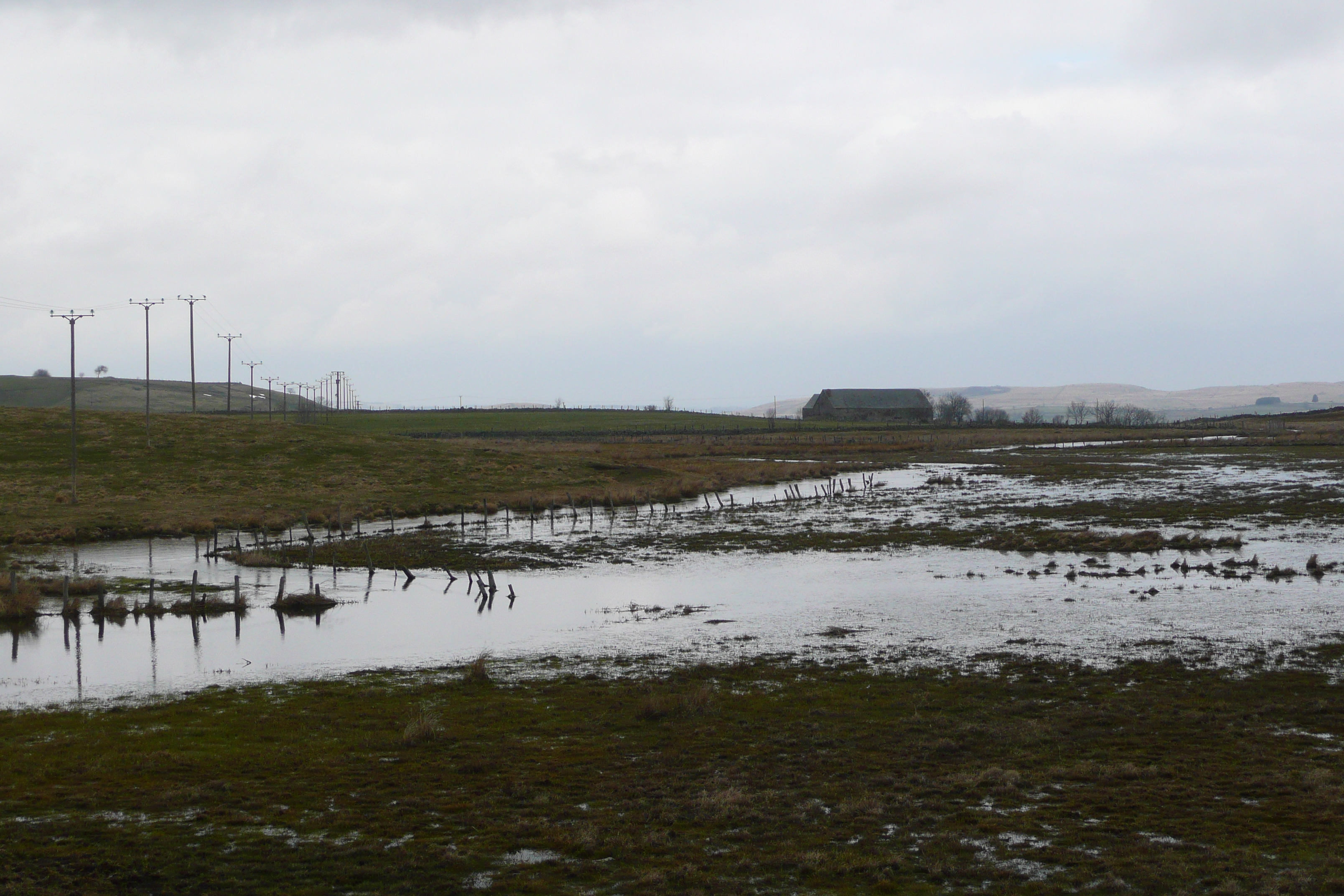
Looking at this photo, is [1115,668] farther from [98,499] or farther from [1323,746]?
[98,499]

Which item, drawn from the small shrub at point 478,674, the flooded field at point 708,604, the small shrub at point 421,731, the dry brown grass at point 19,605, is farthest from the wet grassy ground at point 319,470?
the small shrub at point 421,731

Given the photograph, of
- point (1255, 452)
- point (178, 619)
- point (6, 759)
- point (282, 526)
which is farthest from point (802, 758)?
point (1255, 452)

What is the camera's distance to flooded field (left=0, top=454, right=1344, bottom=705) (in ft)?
76.6

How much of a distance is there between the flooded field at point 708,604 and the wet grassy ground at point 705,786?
9.51 ft

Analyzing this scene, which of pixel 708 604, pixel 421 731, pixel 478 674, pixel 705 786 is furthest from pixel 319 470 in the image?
pixel 705 786

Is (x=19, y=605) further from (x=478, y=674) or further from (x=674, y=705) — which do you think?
(x=674, y=705)

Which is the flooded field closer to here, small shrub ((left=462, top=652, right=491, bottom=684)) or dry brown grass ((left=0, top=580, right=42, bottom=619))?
dry brown grass ((left=0, top=580, right=42, bottom=619))

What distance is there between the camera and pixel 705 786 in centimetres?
1434

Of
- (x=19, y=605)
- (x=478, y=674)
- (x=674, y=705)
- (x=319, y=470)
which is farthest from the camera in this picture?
(x=319, y=470)

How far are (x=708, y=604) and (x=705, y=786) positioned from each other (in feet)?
54.3

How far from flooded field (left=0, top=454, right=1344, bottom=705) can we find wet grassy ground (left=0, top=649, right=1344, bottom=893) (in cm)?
290

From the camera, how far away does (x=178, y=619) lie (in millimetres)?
28812

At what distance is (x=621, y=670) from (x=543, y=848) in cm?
995

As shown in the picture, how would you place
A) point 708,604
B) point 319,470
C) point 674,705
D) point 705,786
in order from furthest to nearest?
point 319,470 → point 708,604 → point 674,705 → point 705,786
